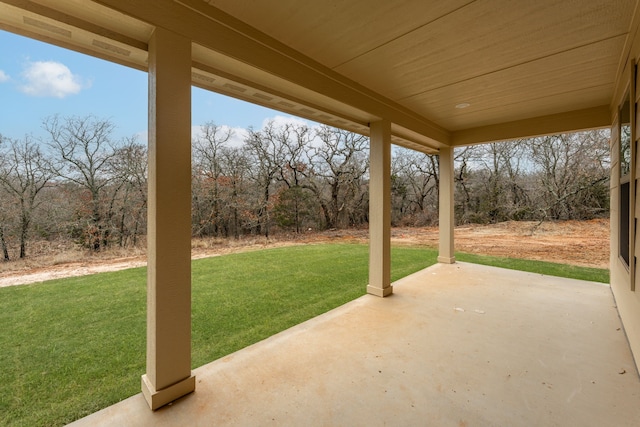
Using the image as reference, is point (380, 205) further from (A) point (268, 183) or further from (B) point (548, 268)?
(A) point (268, 183)

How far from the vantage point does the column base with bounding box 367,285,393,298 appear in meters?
3.58

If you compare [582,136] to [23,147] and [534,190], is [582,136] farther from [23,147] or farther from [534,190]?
[23,147]

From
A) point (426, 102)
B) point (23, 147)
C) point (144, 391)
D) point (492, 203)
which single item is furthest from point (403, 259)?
point (23, 147)

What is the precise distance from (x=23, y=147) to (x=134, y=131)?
2.36 metres

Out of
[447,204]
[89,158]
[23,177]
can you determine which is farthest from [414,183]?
[23,177]

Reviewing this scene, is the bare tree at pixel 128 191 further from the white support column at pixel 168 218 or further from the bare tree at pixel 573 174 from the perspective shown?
the bare tree at pixel 573 174

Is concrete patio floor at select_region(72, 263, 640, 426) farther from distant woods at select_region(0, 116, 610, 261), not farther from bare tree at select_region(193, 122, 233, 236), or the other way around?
bare tree at select_region(193, 122, 233, 236)

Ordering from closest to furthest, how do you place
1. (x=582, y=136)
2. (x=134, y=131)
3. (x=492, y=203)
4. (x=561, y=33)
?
(x=561, y=33) → (x=134, y=131) → (x=582, y=136) → (x=492, y=203)

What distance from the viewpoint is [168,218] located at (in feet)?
5.48

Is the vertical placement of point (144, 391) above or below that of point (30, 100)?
below

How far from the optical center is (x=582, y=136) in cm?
888

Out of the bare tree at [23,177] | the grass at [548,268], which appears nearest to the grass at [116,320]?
the grass at [548,268]

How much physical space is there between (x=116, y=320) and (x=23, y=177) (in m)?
5.32

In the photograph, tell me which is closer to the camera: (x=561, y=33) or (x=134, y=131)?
(x=561, y=33)
